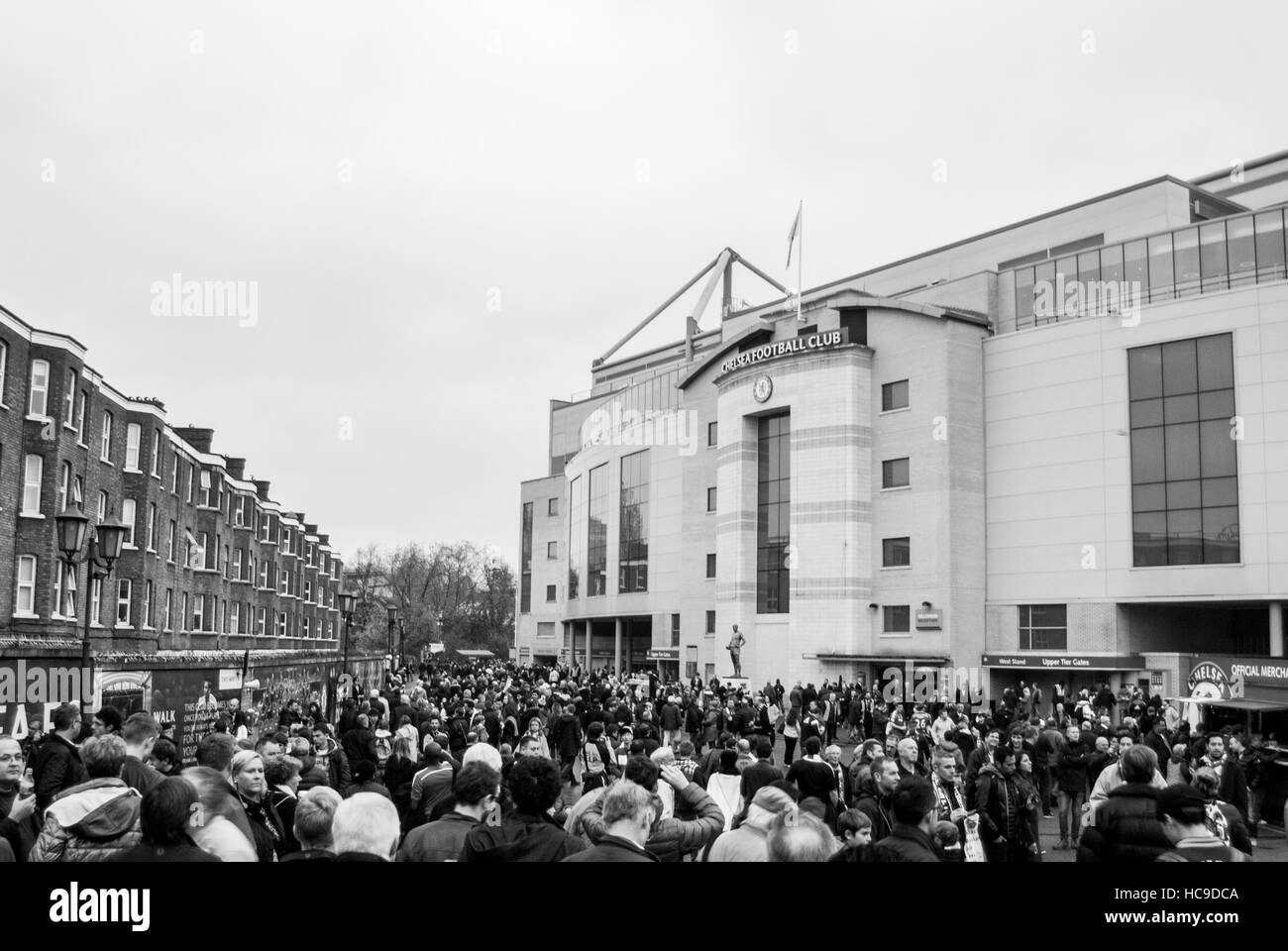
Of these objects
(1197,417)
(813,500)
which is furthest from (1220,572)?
(813,500)

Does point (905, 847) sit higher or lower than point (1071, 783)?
higher

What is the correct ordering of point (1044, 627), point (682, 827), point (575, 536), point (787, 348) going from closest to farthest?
point (682, 827) < point (1044, 627) < point (787, 348) < point (575, 536)

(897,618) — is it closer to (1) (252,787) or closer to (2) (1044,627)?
(2) (1044,627)

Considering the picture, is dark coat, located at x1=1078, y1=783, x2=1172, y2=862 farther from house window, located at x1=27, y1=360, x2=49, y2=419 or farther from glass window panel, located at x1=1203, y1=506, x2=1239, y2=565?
glass window panel, located at x1=1203, y1=506, x2=1239, y2=565

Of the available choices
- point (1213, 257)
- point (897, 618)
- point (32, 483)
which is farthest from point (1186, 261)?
point (32, 483)

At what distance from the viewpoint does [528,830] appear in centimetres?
585

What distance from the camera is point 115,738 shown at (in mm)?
7090

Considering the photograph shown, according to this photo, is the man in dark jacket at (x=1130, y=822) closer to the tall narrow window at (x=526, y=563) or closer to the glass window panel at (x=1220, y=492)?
the glass window panel at (x=1220, y=492)

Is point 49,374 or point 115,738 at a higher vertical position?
point 49,374

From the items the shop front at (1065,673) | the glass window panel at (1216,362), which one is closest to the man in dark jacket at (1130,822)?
the shop front at (1065,673)

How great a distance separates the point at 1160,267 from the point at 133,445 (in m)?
40.2

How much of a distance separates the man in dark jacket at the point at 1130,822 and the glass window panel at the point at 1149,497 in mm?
40654
